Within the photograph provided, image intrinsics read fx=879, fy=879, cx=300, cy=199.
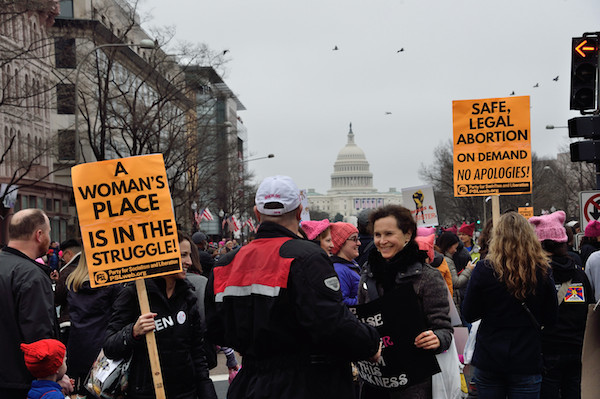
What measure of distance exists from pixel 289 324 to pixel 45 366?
1685 millimetres

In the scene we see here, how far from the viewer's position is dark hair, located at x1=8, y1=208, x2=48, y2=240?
5926 millimetres

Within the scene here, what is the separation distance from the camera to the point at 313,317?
4.07m

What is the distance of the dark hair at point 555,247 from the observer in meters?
6.65

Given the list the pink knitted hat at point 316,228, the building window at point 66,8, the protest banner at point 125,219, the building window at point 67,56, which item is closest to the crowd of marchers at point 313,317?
the protest banner at point 125,219

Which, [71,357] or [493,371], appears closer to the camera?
[493,371]

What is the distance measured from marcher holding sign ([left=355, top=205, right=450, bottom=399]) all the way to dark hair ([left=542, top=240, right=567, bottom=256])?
1755 mm

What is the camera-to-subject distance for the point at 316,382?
418 cm

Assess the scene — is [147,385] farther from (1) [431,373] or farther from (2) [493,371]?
(2) [493,371]

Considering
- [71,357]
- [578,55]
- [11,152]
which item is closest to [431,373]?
[71,357]

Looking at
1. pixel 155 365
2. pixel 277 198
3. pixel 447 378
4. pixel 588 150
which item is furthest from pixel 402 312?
pixel 588 150

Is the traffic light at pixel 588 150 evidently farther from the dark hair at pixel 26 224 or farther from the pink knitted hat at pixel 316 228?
the dark hair at pixel 26 224

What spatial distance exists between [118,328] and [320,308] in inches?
82.3

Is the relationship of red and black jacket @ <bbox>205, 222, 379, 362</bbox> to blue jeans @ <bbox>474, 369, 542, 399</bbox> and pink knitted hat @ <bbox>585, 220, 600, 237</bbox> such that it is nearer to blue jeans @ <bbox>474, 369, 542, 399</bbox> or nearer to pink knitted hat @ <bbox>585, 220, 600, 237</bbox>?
blue jeans @ <bbox>474, 369, 542, 399</bbox>

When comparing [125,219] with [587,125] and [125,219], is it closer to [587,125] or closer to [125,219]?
[125,219]
